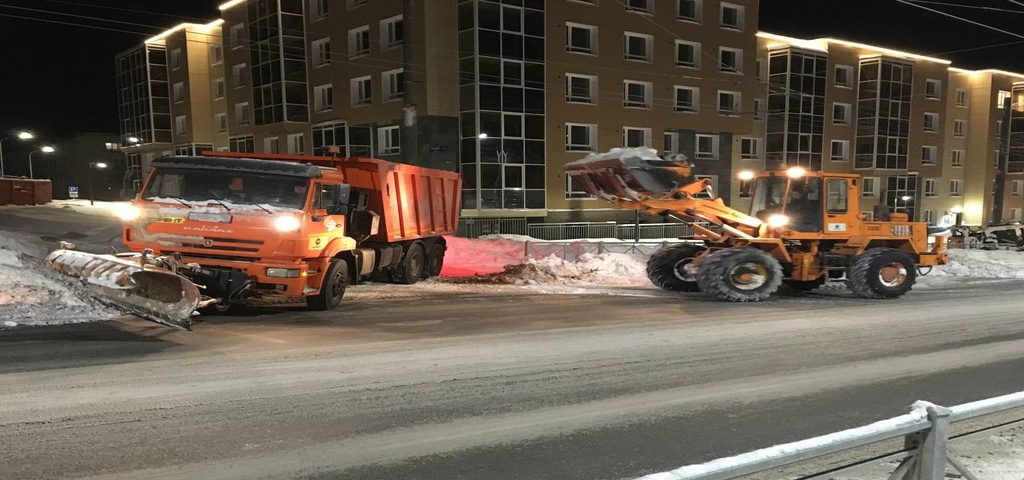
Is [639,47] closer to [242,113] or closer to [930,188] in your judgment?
[242,113]

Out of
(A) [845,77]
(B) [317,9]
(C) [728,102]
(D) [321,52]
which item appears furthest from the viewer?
(A) [845,77]

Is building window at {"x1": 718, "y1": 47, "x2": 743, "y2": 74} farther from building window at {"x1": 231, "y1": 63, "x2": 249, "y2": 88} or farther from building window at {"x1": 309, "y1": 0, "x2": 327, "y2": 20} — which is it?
building window at {"x1": 231, "y1": 63, "x2": 249, "y2": 88}

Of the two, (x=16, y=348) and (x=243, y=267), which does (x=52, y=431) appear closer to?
(x=16, y=348)

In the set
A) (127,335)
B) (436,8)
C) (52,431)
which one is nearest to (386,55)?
(436,8)

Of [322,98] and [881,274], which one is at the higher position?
[322,98]

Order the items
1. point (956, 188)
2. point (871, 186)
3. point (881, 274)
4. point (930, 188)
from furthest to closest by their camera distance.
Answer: point (956, 188)
point (930, 188)
point (871, 186)
point (881, 274)

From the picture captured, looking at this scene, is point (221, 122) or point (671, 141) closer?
point (671, 141)

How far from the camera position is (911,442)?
298cm

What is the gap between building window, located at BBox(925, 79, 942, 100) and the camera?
4894 centimetres

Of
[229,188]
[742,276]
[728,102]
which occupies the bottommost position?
[742,276]

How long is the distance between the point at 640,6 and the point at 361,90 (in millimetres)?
15697

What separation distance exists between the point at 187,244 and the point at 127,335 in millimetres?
1880

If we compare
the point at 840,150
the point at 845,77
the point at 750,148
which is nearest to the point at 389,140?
the point at 750,148

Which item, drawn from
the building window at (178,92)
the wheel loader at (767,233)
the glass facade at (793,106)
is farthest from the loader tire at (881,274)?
the building window at (178,92)
